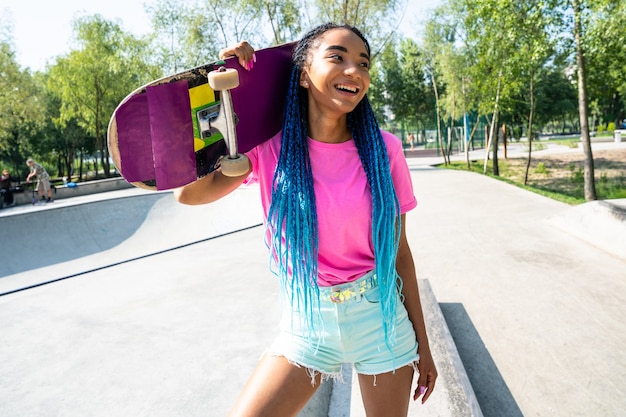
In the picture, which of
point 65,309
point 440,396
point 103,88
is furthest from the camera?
point 103,88

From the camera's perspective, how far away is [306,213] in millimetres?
1474

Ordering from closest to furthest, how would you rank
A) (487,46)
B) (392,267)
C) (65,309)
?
1. (392,267)
2. (65,309)
3. (487,46)

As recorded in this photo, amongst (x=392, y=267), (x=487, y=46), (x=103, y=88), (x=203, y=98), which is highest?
(x=103, y=88)

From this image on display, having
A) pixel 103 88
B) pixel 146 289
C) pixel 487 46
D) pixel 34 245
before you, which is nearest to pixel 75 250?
pixel 34 245

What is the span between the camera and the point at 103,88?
26812 mm

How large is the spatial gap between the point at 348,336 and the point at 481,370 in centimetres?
240

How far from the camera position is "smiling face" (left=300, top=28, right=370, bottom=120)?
1.48 meters

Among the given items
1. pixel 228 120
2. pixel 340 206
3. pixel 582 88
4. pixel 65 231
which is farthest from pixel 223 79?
pixel 582 88

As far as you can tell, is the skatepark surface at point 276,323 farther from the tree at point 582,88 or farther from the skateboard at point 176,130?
the tree at point 582,88

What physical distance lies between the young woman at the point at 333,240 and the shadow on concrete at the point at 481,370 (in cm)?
180

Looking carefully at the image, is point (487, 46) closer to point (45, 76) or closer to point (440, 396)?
point (440, 396)

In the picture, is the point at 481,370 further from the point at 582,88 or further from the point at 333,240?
the point at 582,88

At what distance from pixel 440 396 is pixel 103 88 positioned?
28764mm

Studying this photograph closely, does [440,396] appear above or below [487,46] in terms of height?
below
